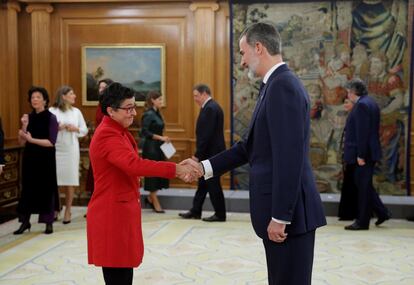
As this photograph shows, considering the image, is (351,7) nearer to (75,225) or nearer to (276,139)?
(75,225)

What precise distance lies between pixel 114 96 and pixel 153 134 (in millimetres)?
4439

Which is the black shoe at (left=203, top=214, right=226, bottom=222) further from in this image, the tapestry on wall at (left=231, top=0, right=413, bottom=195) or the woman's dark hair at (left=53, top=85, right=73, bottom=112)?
the woman's dark hair at (left=53, top=85, right=73, bottom=112)

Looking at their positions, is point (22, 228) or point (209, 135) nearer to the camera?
point (22, 228)

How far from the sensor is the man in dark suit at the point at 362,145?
6570mm

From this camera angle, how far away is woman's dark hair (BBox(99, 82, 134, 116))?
2.98 meters

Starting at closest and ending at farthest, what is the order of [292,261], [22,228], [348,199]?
[292,261] → [22,228] → [348,199]

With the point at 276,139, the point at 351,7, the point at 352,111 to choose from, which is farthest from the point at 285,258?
the point at 351,7

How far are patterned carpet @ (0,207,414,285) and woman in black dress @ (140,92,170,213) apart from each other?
55cm

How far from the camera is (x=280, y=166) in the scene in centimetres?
257

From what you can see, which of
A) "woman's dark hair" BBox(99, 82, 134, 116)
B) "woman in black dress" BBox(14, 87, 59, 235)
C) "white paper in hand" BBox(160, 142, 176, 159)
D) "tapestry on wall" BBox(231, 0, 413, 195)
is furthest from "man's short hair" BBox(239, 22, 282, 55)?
"tapestry on wall" BBox(231, 0, 413, 195)

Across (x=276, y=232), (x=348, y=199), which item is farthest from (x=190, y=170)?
(x=348, y=199)

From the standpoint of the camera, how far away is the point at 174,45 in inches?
363

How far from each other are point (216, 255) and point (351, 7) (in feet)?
15.4

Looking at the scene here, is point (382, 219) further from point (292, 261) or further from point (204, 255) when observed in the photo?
point (292, 261)
